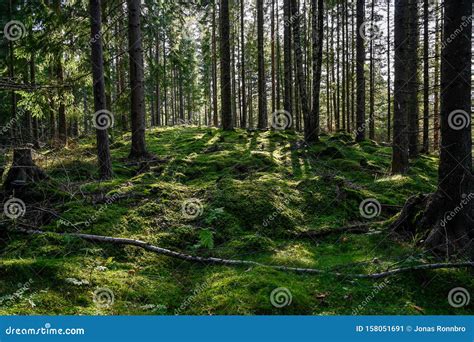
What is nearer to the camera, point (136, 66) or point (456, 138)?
point (456, 138)

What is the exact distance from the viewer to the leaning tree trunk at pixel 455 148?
5.26 m

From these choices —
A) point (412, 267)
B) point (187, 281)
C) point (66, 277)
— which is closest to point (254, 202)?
point (187, 281)

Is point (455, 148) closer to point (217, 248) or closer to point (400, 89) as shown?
point (217, 248)

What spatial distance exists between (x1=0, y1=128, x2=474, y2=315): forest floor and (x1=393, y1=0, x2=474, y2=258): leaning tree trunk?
1.61 ft

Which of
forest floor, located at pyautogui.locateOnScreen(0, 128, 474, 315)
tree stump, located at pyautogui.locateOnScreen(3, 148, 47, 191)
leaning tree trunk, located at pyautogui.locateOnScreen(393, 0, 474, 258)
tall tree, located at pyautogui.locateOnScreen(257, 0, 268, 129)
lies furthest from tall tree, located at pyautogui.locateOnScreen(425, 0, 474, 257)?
tall tree, located at pyautogui.locateOnScreen(257, 0, 268, 129)

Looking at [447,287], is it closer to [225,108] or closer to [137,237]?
[137,237]

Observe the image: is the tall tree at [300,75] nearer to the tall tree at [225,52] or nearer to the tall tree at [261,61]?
the tall tree at [225,52]

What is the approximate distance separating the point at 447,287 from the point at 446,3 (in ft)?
12.7

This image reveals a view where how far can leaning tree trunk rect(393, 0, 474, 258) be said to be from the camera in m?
5.26

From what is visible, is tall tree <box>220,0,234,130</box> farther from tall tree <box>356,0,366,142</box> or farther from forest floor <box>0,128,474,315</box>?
forest floor <box>0,128,474,315</box>

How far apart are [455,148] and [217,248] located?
12.3ft

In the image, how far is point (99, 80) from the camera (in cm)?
930

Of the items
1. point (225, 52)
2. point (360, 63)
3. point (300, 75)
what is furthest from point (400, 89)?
point (225, 52)

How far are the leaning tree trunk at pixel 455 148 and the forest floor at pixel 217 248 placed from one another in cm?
49
